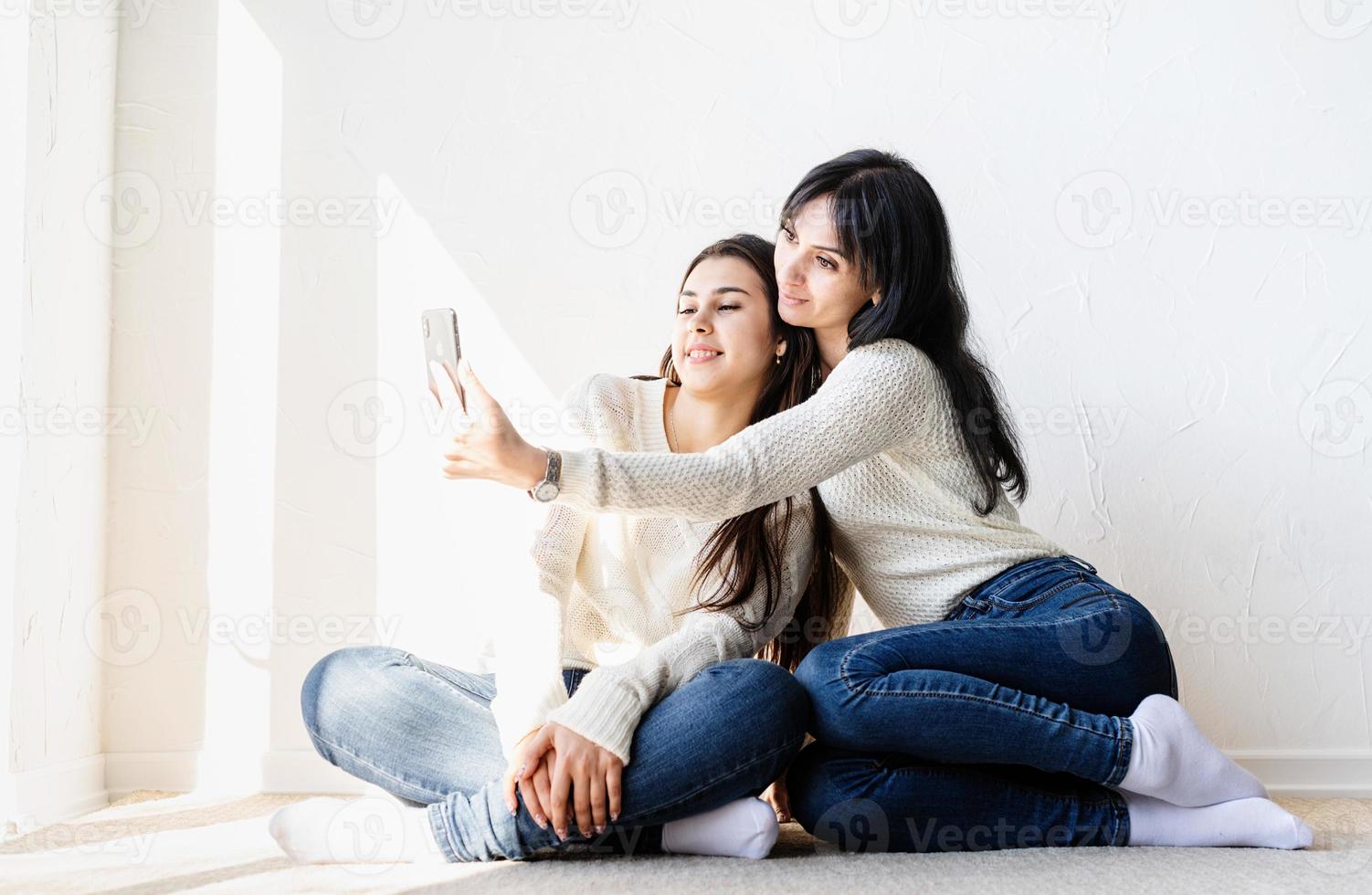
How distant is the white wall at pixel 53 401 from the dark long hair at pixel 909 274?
3.74ft

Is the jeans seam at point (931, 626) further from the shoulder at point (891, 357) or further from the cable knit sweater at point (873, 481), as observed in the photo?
the shoulder at point (891, 357)

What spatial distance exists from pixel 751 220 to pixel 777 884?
1101 mm

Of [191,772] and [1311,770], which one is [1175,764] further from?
[191,772]

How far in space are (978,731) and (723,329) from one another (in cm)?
58

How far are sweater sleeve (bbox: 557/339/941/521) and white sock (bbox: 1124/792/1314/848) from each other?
509mm

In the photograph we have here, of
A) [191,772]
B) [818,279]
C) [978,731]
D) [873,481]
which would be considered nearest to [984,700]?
[978,731]

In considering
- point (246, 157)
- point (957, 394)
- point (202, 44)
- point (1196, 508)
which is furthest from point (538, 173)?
point (1196, 508)

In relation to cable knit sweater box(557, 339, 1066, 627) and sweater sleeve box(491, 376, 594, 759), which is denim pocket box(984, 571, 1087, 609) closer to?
cable knit sweater box(557, 339, 1066, 627)

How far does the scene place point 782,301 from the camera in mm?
1395

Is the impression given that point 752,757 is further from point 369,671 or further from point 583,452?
point 369,671

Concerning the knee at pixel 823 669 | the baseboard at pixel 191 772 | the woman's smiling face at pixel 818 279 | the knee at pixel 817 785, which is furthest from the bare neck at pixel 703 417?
the baseboard at pixel 191 772

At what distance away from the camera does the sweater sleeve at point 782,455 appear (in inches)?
44.5

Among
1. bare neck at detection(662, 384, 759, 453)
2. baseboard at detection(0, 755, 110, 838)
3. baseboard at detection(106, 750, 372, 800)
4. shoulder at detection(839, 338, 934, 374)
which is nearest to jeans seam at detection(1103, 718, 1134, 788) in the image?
shoulder at detection(839, 338, 934, 374)

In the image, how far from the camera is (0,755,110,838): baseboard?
1.51m
